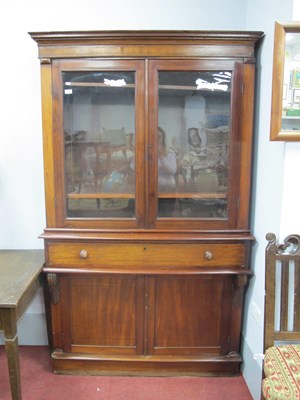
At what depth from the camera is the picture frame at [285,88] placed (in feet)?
4.47

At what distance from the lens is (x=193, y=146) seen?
1825 mm

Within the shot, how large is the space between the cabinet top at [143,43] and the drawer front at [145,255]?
0.99 meters

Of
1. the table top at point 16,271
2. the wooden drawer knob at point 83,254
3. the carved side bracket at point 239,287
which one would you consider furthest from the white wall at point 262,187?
the table top at point 16,271

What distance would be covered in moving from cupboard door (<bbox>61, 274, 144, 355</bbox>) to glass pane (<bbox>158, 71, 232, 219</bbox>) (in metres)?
0.51

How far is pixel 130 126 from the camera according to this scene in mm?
1802

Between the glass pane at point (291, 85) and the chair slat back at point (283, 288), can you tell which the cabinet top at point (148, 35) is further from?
the chair slat back at point (283, 288)

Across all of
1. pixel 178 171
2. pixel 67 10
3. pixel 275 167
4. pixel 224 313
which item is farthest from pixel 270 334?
pixel 67 10

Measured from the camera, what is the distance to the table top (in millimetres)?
1547

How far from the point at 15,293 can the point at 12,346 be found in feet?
0.77

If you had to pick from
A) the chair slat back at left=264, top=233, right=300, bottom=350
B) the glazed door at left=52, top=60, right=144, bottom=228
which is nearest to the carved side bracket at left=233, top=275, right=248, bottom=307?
the chair slat back at left=264, top=233, right=300, bottom=350

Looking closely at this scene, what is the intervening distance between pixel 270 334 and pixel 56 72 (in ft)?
5.30

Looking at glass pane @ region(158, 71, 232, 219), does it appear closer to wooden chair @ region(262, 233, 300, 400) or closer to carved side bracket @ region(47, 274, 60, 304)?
wooden chair @ region(262, 233, 300, 400)

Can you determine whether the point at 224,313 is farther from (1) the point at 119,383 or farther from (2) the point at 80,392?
(2) the point at 80,392

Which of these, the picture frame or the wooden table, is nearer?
the picture frame
